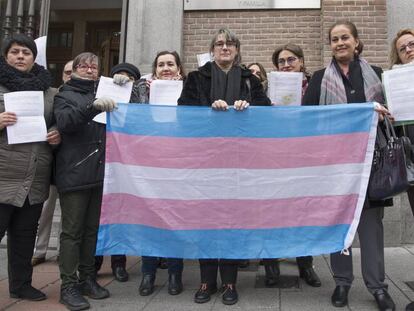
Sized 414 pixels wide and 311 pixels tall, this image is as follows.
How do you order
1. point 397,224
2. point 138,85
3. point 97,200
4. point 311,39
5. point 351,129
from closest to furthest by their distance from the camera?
point 351,129, point 97,200, point 138,85, point 397,224, point 311,39

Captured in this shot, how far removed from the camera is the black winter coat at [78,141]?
3.71m

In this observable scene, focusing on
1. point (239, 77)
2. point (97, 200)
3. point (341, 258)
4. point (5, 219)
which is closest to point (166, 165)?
point (97, 200)

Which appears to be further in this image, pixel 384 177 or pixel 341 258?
pixel 341 258

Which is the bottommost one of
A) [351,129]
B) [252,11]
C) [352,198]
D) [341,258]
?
[341,258]

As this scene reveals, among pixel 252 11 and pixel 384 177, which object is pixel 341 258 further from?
pixel 252 11

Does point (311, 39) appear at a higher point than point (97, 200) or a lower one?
higher

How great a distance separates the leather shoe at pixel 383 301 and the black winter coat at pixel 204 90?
1.80 meters

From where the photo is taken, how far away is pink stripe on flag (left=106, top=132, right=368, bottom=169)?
3775mm

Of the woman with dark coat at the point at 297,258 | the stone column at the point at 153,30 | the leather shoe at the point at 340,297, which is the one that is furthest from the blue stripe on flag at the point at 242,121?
the stone column at the point at 153,30

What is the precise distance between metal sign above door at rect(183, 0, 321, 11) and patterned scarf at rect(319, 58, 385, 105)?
4.10m

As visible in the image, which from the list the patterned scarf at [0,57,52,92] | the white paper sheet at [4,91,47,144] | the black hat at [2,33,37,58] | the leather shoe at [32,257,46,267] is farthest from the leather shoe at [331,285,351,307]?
the leather shoe at [32,257,46,267]

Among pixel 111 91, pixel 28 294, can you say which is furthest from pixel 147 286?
pixel 111 91

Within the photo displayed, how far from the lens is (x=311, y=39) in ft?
25.0

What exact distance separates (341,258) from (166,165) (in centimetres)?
165
